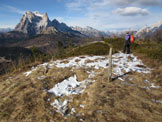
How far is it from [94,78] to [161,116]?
4210 millimetres

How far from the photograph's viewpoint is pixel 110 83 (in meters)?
6.69

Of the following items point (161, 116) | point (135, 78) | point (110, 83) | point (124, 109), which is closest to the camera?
point (161, 116)

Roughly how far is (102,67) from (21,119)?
7152 mm

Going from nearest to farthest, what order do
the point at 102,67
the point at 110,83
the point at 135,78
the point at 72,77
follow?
1. the point at 110,83
2. the point at 135,78
3. the point at 72,77
4. the point at 102,67

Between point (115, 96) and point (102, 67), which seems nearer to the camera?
point (115, 96)

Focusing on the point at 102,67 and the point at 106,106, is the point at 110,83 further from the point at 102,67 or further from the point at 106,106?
the point at 102,67

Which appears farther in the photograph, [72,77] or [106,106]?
[72,77]

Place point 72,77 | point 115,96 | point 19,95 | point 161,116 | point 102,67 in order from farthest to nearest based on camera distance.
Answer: point 102,67, point 72,77, point 19,95, point 115,96, point 161,116

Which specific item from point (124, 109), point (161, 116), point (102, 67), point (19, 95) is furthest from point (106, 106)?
point (102, 67)

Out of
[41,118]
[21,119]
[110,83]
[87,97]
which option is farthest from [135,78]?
[21,119]

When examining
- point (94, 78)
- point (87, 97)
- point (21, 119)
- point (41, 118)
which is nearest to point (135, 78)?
point (94, 78)

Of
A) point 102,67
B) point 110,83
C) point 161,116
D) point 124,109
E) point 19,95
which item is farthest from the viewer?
point 102,67

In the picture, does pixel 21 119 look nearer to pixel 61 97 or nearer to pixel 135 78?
pixel 61 97

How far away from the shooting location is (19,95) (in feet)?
19.0
